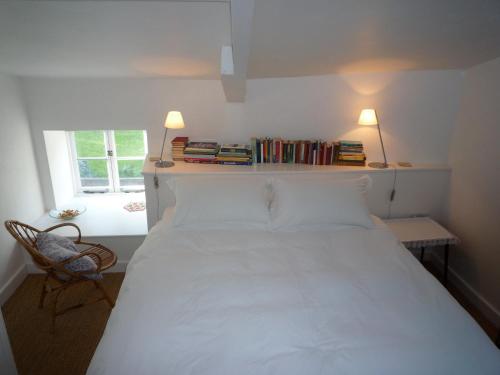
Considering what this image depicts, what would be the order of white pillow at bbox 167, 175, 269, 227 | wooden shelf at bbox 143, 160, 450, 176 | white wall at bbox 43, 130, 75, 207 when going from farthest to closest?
white wall at bbox 43, 130, 75, 207 → wooden shelf at bbox 143, 160, 450, 176 → white pillow at bbox 167, 175, 269, 227

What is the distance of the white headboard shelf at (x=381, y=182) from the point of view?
2459 millimetres

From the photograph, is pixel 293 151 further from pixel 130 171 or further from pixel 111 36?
pixel 130 171

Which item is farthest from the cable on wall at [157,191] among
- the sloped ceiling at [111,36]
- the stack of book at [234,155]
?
the sloped ceiling at [111,36]

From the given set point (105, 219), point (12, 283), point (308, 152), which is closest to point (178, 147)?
point (105, 219)

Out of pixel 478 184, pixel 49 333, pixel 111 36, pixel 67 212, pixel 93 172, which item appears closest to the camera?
pixel 111 36

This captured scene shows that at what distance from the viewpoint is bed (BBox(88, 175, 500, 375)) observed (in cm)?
115

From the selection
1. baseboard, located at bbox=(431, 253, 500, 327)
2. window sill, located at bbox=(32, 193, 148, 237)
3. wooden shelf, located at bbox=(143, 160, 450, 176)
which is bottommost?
baseboard, located at bbox=(431, 253, 500, 327)

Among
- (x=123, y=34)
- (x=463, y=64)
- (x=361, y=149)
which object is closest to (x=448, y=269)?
(x=361, y=149)

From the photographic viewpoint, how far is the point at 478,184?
2350 millimetres

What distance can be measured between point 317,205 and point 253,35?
3.84ft

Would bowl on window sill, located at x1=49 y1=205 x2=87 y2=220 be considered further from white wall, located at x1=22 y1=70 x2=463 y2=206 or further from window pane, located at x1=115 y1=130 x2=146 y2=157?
window pane, located at x1=115 y1=130 x2=146 y2=157

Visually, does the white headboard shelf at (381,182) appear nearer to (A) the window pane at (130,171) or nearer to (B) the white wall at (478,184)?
(B) the white wall at (478,184)

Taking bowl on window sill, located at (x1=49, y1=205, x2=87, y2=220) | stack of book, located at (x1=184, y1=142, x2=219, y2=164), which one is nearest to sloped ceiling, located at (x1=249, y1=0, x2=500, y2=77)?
stack of book, located at (x1=184, y1=142, x2=219, y2=164)

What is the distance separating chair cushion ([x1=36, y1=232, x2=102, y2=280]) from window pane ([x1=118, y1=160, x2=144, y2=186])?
54.4 inches
